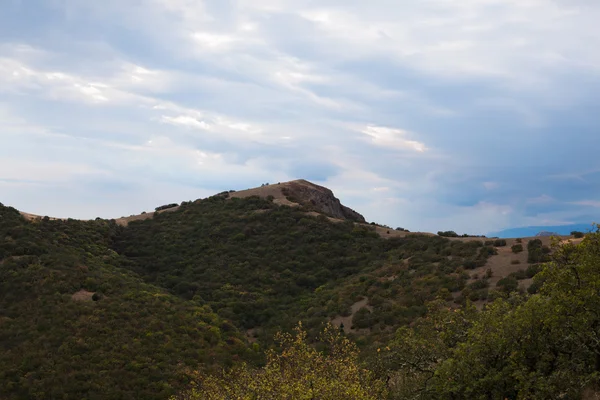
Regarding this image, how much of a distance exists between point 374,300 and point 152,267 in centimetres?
3032

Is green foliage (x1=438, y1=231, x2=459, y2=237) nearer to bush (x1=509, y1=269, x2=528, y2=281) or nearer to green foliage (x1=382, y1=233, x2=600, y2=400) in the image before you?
bush (x1=509, y1=269, x2=528, y2=281)

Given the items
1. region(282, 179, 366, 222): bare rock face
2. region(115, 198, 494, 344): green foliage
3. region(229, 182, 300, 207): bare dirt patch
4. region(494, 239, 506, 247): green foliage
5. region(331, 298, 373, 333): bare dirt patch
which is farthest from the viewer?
region(282, 179, 366, 222): bare rock face

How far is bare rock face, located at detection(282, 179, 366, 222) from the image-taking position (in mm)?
87062

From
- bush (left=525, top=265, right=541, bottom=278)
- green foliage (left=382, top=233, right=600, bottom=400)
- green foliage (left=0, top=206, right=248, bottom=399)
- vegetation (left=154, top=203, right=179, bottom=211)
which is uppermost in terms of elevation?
vegetation (left=154, top=203, right=179, bottom=211)

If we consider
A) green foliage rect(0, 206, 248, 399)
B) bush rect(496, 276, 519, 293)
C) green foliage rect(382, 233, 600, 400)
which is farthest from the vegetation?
green foliage rect(382, 233, 600, 400)

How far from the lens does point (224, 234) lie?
225 ft

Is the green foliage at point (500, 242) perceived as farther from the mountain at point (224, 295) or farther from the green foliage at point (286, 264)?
the green foliage at point (286, 264)

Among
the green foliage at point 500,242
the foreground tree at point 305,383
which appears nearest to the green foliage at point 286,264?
the green foliage at point 500,242

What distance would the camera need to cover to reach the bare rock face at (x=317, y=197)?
8706 centimetres

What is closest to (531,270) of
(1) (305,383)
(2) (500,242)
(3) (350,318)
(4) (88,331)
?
(2) (500,242)

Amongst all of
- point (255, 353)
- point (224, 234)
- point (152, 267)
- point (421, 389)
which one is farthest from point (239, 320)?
point (421, 389)

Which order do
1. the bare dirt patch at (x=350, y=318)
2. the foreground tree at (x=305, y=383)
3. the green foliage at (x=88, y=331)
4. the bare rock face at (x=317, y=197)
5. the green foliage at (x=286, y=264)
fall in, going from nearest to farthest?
1. the foreground tree at (x=305, y=383)
2. the green foliage at (x=88, y=331)
3. the bare dirt patch at (x=350, y=318)
4. the green foliage at (x=286, y=264)
5. the bare rock face at (x=317, y=197)

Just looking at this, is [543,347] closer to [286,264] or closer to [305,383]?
[305,383]

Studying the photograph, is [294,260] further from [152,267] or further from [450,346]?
[450,346]
